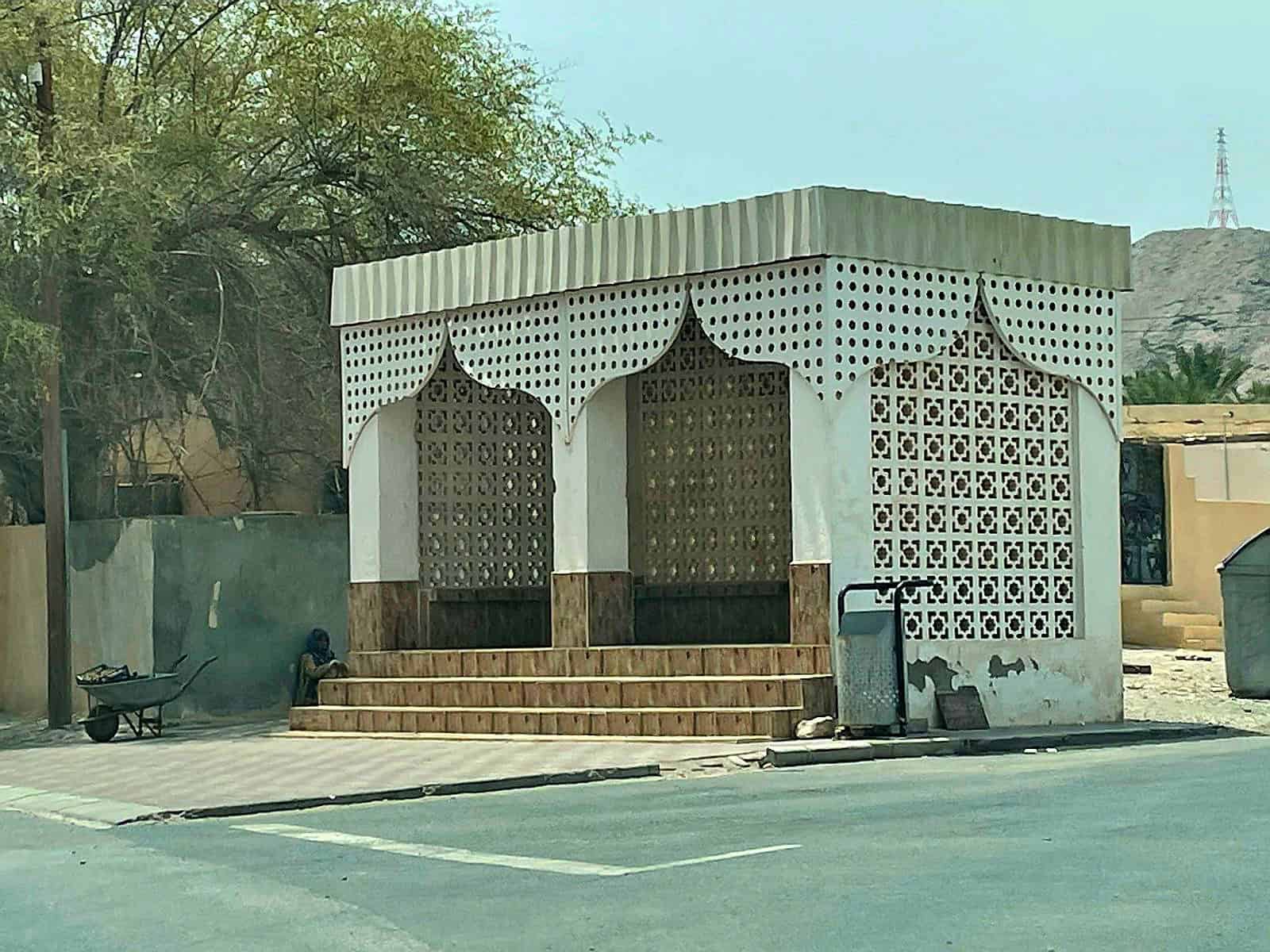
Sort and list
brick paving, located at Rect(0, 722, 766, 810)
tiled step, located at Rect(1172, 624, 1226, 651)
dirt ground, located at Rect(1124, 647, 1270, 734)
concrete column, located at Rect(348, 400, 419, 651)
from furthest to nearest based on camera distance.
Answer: tiled step, located at Rect(1172, 624, 1226, 651) → concrete column, located at Rect(348, 400, 419, 651) → dirt ground, located at Rect(1124, 647, 1270, 734) → brick paving, located at Rect(0, 722, 766, 810)

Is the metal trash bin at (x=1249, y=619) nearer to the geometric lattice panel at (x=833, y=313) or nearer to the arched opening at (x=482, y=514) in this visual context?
the geometric lattice panel at (x=833, y=313)

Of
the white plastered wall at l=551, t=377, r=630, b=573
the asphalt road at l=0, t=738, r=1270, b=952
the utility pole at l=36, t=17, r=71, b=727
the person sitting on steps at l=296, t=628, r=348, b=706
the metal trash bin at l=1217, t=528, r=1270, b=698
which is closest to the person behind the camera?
the asphalt road at l=0, t=738, r=1270, b=952

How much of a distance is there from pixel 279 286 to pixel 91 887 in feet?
52.6

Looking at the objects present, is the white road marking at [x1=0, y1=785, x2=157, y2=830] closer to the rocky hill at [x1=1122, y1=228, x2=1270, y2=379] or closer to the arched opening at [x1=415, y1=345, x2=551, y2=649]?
the arched opening at [x1=415, y1=345, x2=551, y2=649]

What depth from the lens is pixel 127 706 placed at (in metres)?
19.7

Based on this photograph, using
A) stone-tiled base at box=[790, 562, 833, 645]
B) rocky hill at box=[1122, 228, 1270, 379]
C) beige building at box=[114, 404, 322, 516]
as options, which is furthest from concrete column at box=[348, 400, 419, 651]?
rocky hill at box=[1122, 228, 1270, 379]

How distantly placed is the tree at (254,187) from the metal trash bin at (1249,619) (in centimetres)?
905

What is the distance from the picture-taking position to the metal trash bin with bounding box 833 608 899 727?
1614 cm

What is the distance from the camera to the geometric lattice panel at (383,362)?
20188 millimetres

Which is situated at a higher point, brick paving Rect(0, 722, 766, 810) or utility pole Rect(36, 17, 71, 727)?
utility pole Rect(36, 17, 71, 727)

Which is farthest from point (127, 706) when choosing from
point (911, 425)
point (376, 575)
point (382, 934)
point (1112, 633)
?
point (382, 934)

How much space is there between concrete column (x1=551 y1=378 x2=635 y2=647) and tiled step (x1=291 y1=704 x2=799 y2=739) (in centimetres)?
104

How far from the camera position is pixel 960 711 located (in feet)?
55.5

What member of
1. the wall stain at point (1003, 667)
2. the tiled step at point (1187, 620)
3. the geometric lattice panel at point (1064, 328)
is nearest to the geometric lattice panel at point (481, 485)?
the geometric lattice panel at point (1064, 328)
